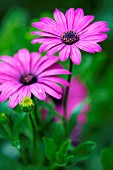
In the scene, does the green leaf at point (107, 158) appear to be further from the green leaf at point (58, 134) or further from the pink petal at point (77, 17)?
the pink petal at point (77, 17)

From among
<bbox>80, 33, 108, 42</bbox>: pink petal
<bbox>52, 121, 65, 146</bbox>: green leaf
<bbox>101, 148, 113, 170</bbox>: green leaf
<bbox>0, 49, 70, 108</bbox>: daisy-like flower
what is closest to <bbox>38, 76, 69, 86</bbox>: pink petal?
<bbox>0, 49, 70, 108</bbox>: daisy-like flower

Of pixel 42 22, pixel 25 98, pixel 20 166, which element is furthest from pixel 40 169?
pixel 42 22

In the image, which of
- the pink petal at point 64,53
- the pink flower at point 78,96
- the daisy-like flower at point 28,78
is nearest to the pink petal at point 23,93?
the daisy-like flower at point 28,78

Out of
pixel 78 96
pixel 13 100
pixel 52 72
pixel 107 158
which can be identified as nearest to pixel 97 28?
pixel 52 72

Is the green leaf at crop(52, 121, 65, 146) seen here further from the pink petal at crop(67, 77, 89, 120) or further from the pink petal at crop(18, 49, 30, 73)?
the pink petal at crop(67, 77, 89, 120)

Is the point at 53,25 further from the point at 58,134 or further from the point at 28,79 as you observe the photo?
the point at 58,134

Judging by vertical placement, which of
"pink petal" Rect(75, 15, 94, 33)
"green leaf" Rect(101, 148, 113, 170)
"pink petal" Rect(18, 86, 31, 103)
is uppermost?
"pink petal" Rect(75, 15, 94, 33)
